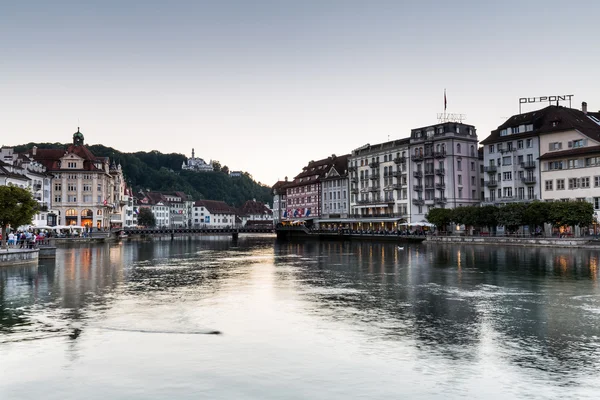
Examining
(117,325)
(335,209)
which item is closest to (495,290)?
(117,325)

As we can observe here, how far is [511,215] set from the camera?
8906 cm

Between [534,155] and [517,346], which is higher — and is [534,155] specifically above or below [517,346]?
above

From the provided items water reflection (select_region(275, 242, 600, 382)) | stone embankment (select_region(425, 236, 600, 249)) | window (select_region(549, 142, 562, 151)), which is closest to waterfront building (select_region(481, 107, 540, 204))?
window (select_region(549, 142, 562, 151))

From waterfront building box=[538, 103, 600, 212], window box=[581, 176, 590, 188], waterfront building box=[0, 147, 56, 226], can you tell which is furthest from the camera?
waterfront building box=[0, 147, 56, 226]

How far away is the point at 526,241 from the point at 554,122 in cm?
2631

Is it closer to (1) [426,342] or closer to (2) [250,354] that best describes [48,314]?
(2) [250,354]

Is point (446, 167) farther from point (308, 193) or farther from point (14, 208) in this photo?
point (14, 208)

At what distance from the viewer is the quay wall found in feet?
162

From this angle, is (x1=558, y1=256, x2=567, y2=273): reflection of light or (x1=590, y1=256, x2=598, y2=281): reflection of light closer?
(x1=590, y1=256, x2=598, y2=281): reflection of light

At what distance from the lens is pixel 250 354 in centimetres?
1933

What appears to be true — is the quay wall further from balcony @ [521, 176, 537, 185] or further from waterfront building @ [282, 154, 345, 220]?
waterfront building @ [282, 154, 345, 220]

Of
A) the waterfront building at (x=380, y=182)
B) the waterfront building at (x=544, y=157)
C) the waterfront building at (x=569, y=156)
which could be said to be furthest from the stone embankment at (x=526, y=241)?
the waterfront building at (x=380, y=182)

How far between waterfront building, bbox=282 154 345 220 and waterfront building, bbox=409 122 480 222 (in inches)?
1637

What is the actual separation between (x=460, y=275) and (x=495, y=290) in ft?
30.7
